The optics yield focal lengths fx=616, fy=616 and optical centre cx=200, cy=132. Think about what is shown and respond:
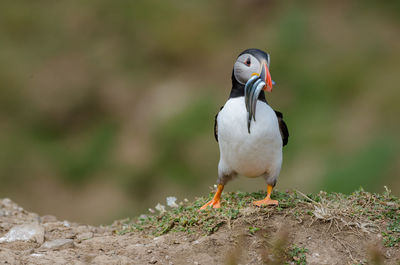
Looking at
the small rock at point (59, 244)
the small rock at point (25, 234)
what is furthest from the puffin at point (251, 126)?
the small rock at point (25, 234)

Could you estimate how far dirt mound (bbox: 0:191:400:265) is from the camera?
4.53m

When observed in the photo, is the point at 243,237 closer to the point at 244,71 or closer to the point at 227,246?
the point at 227,246

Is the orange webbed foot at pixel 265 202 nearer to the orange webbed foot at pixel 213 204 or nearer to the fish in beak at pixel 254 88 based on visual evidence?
the orange webbed foot at pixel 213 204

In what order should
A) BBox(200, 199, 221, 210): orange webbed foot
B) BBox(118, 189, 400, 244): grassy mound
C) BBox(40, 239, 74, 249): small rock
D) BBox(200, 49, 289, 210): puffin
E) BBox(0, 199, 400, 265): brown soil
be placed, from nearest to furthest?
BBox(0, 199, 400, 265): brown soil
BBox(118, 189, 400, 244): grassy mound
BBox(40, 239, 74, 249): small rock
BBox(200, 49, 289, 210): puffin
BBox(200, 199, 221, 210): orange webbed foot

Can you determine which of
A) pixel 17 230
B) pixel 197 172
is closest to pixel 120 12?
pixel 197 172

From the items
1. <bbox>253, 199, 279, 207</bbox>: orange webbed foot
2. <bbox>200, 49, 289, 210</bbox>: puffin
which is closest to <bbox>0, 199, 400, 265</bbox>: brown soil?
<bbox>253, 199, 279, 207</bbox>: orange webbed foot

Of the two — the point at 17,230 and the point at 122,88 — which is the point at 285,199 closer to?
the point at 17,230

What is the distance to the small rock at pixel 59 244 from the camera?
16.3 ft

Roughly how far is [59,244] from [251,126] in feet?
6.03

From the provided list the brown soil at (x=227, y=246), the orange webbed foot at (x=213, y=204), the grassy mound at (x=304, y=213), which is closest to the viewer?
the brown soil at (x=227, y=246)

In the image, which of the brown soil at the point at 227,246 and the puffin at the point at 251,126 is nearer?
the brown soil at the point at 227,246

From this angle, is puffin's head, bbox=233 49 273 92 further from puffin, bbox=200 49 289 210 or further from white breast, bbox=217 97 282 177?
white breast, bbox=217 97 282 177

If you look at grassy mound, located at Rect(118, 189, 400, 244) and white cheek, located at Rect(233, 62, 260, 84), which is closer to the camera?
grassy mound, located at Rect(118, 189, 400, 244)

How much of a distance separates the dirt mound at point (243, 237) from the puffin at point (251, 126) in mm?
286
